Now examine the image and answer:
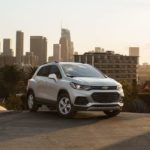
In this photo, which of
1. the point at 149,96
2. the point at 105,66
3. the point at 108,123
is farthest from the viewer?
the point at 105,66

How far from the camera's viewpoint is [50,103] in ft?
57.6

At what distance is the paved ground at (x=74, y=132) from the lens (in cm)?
1147

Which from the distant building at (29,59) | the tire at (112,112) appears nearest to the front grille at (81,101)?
the tire at (112,112)

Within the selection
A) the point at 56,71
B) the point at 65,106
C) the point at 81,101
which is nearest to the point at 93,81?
the point at 81,101

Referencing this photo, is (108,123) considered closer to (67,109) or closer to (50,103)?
(67,109)

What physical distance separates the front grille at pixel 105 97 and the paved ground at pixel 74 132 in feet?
1.90

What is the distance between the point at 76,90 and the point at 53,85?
4.37 ft

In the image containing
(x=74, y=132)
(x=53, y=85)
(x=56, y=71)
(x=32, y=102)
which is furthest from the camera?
(x=32, y=102)

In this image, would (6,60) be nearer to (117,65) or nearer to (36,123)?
(117,65)

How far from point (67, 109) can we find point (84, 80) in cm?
101

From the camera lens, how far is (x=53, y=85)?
1723cm

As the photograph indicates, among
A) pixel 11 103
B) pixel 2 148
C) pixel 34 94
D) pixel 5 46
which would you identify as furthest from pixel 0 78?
pixel 5 46

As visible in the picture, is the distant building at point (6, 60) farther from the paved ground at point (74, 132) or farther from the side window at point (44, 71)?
the paved ground at point (74, 132)

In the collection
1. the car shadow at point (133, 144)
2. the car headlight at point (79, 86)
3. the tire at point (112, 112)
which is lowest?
the car shadow at point (133, 144)
